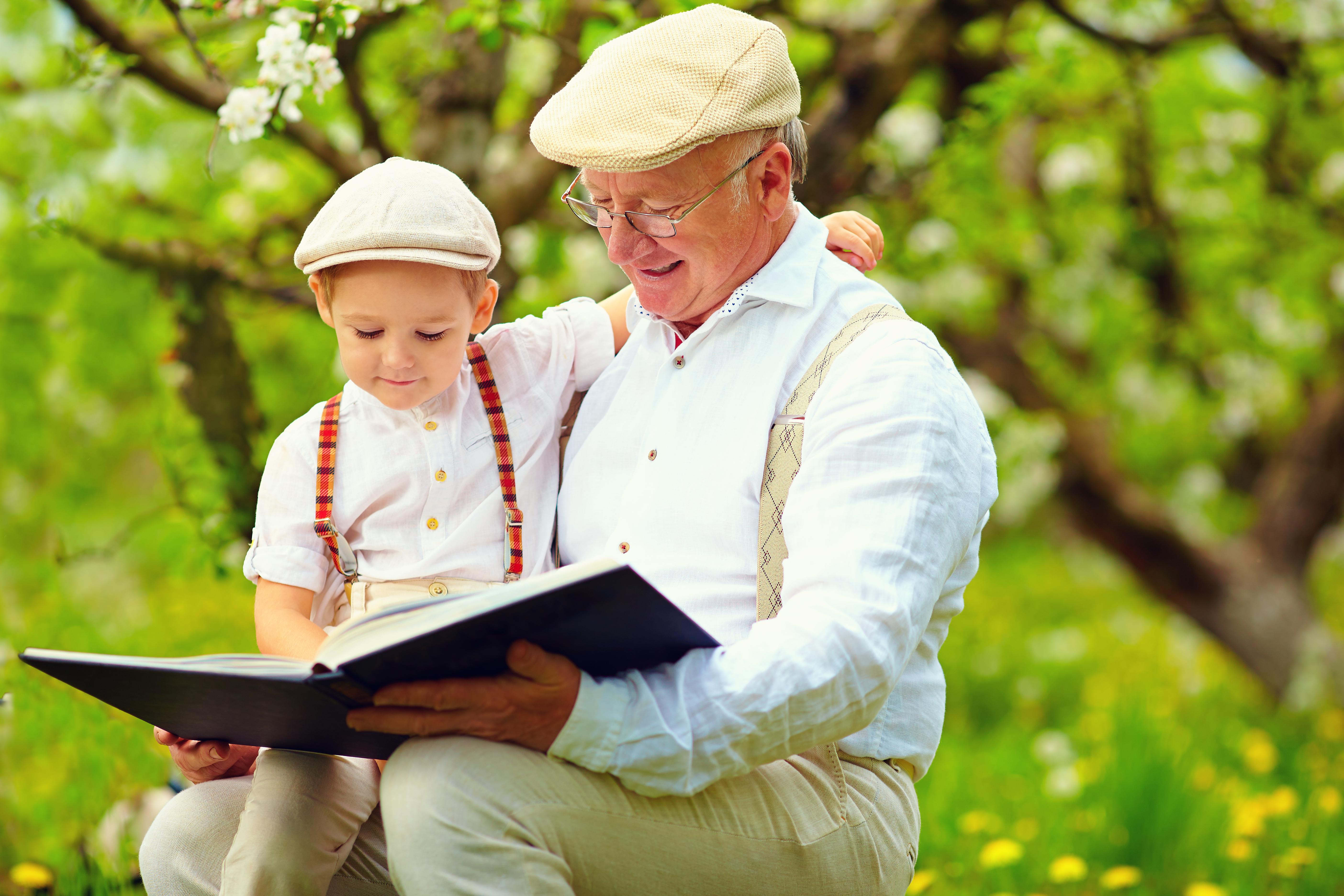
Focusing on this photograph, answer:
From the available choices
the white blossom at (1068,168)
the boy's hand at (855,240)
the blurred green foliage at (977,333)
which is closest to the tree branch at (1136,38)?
the blurred green foliage at (977,333)

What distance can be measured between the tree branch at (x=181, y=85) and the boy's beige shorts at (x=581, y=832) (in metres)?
1.76

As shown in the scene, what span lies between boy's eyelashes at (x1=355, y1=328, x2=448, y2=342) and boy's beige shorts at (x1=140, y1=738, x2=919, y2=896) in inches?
25.5

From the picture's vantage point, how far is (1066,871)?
291 centimetres

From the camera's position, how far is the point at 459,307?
188 cm

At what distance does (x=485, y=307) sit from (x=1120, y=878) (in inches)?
79.8

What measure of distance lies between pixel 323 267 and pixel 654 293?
1.71 ft

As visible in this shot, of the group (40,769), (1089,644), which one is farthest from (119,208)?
(1089,644)

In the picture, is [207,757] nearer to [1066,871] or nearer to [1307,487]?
[1066,871]

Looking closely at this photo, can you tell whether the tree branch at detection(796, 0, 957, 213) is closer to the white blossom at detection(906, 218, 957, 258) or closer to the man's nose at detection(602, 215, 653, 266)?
the white blossom at detection(906, 218, 957, 258)

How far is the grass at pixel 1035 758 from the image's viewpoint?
320 cm

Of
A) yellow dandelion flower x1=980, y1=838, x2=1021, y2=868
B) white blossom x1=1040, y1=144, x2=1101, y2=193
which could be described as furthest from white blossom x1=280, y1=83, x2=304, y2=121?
white blossom x1=1040, y1=144, x2=1101, y2=193

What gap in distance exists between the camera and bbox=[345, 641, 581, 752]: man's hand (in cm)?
144

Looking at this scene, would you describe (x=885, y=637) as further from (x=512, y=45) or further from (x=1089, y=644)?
(x=1089, y=644)

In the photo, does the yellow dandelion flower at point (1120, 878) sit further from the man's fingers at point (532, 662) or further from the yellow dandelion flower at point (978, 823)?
the man's fingers at point (532, 662)
